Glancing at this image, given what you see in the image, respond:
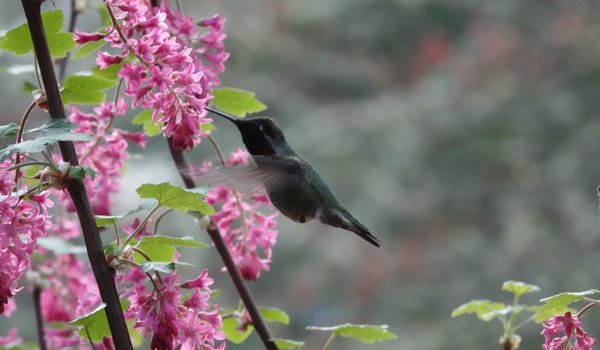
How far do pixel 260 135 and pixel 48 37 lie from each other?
0.67 metres

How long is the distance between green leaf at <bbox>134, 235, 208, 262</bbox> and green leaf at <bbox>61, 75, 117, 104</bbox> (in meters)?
0.32

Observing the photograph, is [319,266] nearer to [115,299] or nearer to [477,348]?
[477,348]

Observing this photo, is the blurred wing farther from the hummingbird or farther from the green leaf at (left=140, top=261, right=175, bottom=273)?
the green leaf at (left=140, top=261, right=175, bottom=273)

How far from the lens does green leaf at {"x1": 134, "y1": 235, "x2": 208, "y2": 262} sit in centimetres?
153

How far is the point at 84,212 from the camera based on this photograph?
1.40 metres

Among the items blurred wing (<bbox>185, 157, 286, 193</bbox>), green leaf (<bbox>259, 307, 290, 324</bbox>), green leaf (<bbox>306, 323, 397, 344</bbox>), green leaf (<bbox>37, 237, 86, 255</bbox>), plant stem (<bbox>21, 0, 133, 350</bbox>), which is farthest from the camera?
green leaf (<bbox>37, 237, 86, 255</bbox>)

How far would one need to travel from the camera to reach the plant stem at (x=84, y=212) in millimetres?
1369

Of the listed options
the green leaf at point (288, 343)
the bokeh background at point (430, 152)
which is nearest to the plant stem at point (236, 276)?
the green leaf at point (288, 343)

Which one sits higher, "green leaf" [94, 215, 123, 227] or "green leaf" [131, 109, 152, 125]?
"green leaf" [131, 109, 152, 125]

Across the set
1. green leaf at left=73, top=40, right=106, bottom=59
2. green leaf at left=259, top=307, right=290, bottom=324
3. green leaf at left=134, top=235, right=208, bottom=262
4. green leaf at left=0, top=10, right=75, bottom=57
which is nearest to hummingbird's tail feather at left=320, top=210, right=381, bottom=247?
green leaf at left=259, top=307, right=290, bottom=324

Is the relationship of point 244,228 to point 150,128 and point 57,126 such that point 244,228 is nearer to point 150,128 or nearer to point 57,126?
point 150,128

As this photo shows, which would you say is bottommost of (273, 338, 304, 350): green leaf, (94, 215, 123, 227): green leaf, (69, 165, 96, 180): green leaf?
(273, 338, 304, 350): green leaf

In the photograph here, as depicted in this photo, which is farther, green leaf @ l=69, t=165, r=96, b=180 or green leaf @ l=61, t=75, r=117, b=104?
green leaf @ l=61, t=75, r=117, b=104

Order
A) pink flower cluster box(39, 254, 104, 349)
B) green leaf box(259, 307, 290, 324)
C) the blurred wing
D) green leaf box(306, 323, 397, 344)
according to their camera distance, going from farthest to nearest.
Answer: pink flower cluster box(39, 254, 104, 349), green leaf box(259, 307, 290, 324), green leaf box(306, 323, 397, 344), the blurred wing
